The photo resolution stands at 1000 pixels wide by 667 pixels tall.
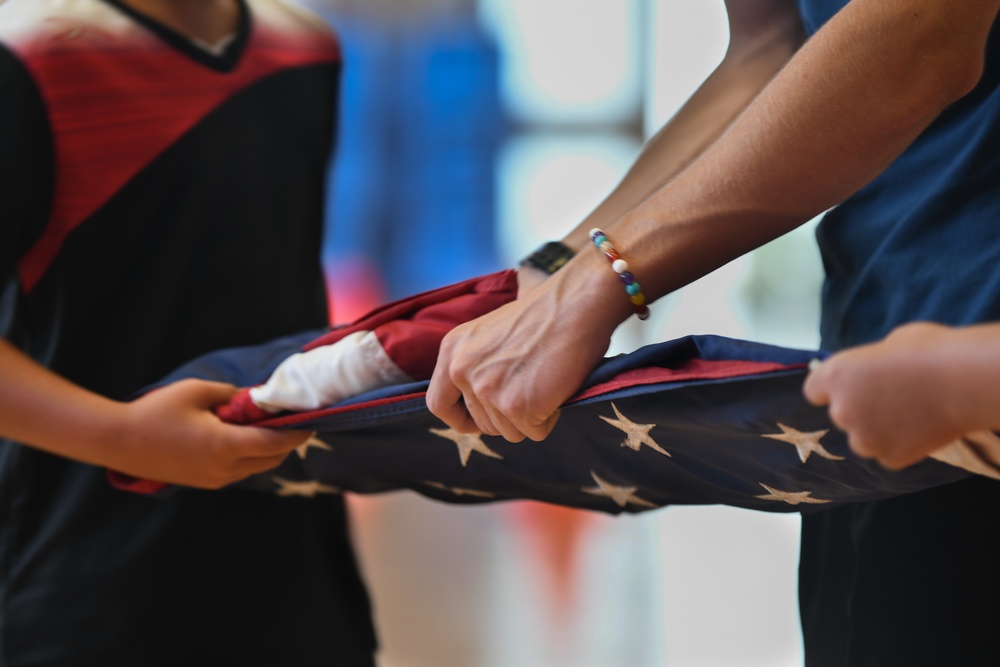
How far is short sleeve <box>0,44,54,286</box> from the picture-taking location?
2.72ft

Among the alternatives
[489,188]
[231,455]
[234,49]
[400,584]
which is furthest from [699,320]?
[231,455]

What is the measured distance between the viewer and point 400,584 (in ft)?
7.95

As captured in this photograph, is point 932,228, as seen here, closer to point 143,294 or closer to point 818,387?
point 818,387

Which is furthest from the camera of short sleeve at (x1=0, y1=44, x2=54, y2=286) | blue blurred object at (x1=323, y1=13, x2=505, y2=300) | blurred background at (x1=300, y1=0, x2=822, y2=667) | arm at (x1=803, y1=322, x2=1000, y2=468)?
blue blurred object at (x1=323, y1=13, x2=505, y2=300)

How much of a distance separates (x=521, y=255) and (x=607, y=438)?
2163 mm

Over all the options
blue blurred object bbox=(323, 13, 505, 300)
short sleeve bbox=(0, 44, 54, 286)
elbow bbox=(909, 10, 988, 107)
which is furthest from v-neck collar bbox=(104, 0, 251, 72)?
blue blurred object bbox=(323, 13, 505, 300)

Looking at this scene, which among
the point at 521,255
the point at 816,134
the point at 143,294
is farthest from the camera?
the point at 521,255

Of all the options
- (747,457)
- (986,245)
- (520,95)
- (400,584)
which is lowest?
(400,584)

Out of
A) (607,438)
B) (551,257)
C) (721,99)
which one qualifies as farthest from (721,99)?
(607,438)

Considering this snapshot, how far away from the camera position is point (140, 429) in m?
0.79

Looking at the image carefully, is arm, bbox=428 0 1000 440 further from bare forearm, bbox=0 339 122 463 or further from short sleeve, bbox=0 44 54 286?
short sleeve, bbox=0 44 54 286

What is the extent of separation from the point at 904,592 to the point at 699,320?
1990 mm

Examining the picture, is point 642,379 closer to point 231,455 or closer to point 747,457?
point 747,457

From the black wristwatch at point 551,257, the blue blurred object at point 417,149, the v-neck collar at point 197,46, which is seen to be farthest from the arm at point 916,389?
the blue blurred object at point 417,149
